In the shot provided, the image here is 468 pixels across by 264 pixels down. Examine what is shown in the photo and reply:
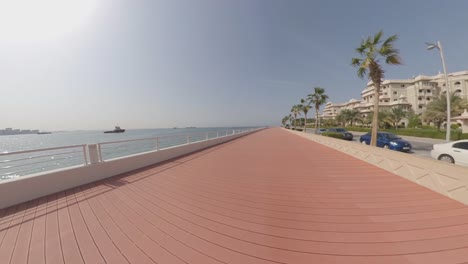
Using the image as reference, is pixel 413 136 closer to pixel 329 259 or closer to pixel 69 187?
pixel 329 259

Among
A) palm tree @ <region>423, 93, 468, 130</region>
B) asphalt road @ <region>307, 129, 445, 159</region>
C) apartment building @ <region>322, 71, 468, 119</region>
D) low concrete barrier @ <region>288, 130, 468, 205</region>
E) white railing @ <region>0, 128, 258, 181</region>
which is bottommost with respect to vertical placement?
asphalt road @ <region>307, 129, 445, 159</region>

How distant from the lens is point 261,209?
321cm

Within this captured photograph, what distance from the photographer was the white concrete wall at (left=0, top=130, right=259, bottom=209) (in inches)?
141

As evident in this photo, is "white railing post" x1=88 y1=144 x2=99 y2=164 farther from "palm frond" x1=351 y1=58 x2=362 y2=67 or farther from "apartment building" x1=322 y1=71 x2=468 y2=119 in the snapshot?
"apartment building" x1=322 y1=71 x2=468 y2=119

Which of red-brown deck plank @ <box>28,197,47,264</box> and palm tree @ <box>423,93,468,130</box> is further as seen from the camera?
palm tree @ <box>423,93,468,130</box>

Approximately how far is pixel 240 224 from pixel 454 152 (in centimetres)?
920

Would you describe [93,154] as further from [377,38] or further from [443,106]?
[443,106]

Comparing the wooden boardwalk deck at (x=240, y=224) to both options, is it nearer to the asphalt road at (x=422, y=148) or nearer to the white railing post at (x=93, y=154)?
the white railing post at (x=93, y=154)

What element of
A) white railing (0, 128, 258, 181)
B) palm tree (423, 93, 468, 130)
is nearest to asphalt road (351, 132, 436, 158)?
palm tree (423, 93, 468, 130)

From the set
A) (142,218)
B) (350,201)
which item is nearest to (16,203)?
(142,218)

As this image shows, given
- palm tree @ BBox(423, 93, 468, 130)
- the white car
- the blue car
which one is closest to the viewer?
the white car

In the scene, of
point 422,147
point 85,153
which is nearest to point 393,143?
point 422,147

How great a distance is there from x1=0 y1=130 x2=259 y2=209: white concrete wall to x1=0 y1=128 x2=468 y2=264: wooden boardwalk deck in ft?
0.76

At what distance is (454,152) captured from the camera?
22.0 feet
